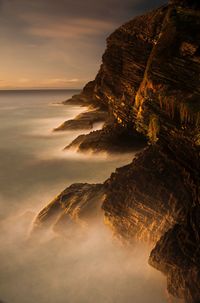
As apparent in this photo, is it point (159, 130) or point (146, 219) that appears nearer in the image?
point (159, 130)

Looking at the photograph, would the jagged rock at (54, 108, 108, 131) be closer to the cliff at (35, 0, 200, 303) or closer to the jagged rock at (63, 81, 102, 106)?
the cliff at (35, 0, 200, 303)

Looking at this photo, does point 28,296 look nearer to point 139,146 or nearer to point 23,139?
point 139,146

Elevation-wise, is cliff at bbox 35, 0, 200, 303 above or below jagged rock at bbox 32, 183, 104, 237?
above

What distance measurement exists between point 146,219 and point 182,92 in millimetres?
3297

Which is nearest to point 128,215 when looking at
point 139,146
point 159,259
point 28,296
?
point 159,259

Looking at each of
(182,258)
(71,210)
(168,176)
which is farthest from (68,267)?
(168,176)

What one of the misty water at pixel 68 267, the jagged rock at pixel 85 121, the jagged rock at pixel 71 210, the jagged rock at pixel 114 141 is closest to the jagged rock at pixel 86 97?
the jagged rock at pixel 85 121

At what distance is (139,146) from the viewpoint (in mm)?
16938

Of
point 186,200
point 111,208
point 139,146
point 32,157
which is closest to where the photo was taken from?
point 186,200

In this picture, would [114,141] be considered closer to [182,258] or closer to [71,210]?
[71,210]

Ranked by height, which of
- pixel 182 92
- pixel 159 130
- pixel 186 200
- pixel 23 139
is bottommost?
pixel 23 139

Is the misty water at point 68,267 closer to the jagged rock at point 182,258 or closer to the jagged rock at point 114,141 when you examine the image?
the jagged rock at point 182,258

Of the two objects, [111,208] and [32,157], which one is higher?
[111,208]

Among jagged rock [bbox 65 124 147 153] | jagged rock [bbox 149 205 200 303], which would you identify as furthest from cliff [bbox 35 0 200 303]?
jagged rock [bbox 65 124 147 153]
